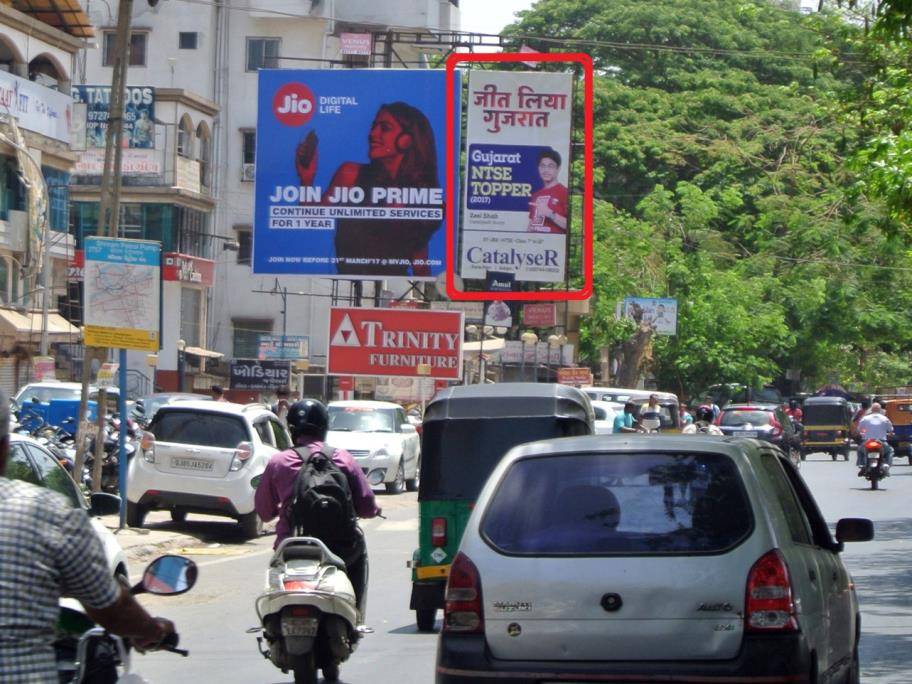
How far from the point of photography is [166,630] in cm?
415

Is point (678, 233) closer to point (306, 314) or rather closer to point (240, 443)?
point (306, 314)

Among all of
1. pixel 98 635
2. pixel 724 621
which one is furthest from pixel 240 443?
pixel 98 635

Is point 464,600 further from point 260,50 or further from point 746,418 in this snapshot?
point 260,50

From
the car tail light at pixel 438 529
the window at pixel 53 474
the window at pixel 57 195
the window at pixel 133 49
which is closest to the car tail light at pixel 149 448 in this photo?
the car tail light at pixel 438 529

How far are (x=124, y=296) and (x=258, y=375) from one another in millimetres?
24532

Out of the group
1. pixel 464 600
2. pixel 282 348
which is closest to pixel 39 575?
pixel 464 600

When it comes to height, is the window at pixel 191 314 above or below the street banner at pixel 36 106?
below

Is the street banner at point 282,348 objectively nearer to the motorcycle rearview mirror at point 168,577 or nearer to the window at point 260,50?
the window at point 260,50

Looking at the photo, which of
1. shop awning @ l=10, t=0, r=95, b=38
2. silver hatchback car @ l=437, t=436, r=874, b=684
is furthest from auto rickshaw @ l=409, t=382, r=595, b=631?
shop awning @ l=10, t=0, r=95, b=38

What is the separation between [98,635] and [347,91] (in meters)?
27.3

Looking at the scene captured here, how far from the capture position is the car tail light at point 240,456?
1853cm

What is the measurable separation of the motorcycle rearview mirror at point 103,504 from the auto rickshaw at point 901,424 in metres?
38.0

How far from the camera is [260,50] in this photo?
2135 inches

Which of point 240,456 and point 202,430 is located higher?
point 202,430
